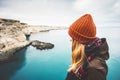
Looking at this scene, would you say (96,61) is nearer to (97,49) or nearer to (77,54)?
(97,49)

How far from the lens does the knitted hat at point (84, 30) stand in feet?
→ 5.29

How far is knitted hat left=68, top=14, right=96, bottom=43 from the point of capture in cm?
161

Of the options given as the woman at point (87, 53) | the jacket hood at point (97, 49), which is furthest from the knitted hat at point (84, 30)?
the jacket hood at point (97, 49)

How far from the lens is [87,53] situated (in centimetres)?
153

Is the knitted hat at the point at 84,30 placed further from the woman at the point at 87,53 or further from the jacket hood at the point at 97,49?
the jacket hood at the point at 97,49

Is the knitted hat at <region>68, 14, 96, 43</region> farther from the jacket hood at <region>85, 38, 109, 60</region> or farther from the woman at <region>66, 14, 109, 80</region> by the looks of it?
the jacket hood at <region>85, 38, 109, 60</region>

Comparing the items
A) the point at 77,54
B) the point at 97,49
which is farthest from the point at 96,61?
the point at 77,54

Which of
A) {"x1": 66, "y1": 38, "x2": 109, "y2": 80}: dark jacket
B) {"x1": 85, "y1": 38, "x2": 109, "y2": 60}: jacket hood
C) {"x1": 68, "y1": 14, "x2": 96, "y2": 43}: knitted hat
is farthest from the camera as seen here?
{"x1": 68, "y1": 14, "x2": 96, "y2": 43}: knitted hat

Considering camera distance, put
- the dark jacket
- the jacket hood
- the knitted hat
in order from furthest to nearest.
→ the knitted hat, the jacket hood, the dark jacket

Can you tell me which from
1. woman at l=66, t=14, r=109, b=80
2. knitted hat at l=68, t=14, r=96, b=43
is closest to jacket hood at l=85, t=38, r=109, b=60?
woman at l=66, t=14, r=109, b=80

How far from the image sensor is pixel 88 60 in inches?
57.1

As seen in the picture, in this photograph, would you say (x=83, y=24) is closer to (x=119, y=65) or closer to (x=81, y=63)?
(x=81, y=63)

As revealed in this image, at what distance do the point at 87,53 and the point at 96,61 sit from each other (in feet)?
0.54

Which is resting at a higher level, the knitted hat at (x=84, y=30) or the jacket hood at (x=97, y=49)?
the knitted hat at (x=84, y=30)
